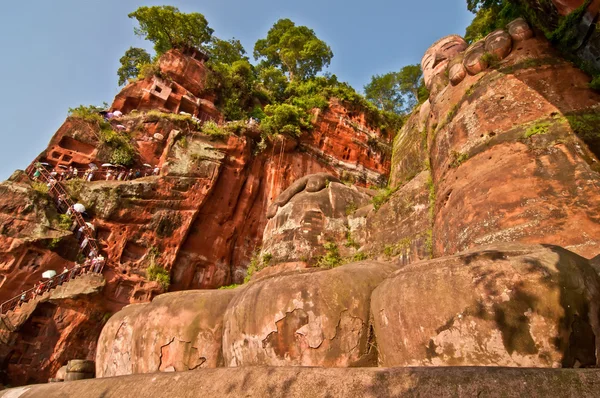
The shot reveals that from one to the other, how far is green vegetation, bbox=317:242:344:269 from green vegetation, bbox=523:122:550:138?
5.06 m

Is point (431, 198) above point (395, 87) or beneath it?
beneath

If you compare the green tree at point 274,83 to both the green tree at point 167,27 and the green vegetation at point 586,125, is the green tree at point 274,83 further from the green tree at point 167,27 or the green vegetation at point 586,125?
the green vegetation at point 586,125

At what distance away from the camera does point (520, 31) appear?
8.59 metres

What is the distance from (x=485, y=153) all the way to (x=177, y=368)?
6.39 meters

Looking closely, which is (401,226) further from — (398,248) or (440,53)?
(440,53)

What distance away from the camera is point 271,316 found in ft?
15.1

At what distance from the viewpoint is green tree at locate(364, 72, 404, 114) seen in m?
34.9

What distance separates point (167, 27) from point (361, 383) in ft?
104

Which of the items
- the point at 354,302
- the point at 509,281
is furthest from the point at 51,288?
the point at 509,281

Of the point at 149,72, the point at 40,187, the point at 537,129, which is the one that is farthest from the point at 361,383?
the point at 149,72

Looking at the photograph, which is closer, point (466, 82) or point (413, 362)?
point (413, 362)

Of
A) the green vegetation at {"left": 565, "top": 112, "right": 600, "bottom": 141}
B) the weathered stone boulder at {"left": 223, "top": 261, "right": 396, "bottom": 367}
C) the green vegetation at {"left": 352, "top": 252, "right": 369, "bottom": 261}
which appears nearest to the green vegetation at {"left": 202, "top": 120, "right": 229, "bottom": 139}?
the green vegetation at {"left": 352, "top": 252, "right": 369, "bottom": 261}

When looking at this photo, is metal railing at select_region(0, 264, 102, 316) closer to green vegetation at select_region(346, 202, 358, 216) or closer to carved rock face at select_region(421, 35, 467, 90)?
green vegetation at select_region(346, 202, 358, 216)

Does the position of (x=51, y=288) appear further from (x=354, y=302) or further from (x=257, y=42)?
(x=257, y=42)
